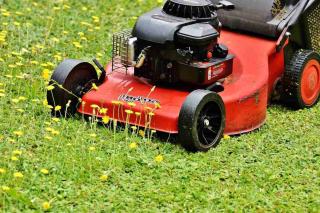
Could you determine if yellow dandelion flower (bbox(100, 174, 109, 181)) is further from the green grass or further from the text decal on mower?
the text decal on mower

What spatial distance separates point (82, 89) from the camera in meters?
4.62

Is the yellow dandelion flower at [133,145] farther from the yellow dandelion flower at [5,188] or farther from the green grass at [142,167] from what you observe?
the yellow dandelion flower at [5,188]

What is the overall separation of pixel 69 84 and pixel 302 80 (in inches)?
61.5

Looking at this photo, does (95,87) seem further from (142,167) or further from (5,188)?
(5,188)

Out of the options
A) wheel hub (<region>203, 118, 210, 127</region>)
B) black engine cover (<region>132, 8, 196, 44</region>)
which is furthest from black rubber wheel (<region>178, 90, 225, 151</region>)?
black engine cover (<region>132, 8, 196, 44</region>)

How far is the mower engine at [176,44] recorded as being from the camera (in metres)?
4.36

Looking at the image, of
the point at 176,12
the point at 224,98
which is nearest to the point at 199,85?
the point at 224,98

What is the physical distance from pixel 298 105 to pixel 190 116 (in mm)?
1199

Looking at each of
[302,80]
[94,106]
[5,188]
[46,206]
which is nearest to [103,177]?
[46,206]

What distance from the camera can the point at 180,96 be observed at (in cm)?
447

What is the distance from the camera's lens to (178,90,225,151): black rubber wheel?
4164 millimetres

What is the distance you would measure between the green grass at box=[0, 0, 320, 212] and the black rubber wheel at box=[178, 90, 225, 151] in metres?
0.07

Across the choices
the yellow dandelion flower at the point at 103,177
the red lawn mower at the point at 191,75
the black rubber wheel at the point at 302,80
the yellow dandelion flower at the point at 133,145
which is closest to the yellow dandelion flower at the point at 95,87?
the red lawn mower at the point at 191,75

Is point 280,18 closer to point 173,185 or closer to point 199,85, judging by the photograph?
point 199,85
